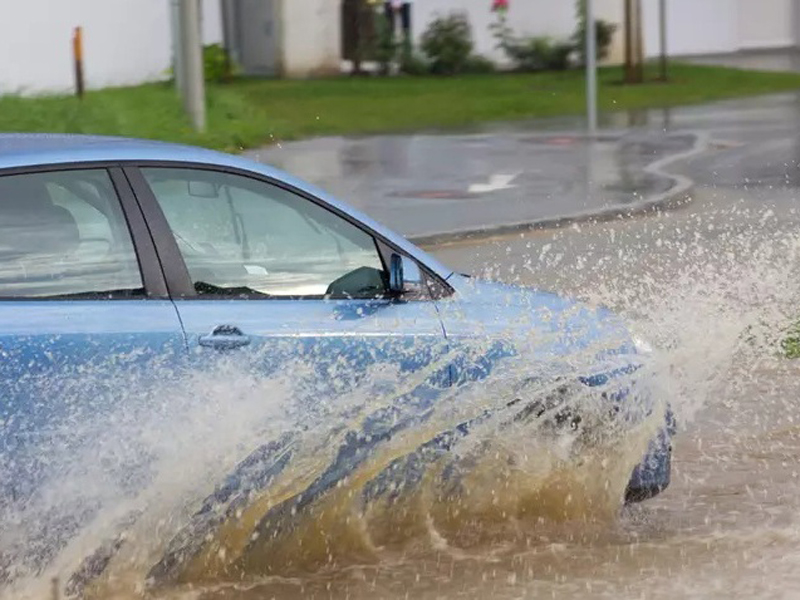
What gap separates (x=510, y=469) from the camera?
6.61m

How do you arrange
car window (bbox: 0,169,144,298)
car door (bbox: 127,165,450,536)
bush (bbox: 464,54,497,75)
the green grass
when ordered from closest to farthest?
car window (bbox: 0,169,144,298) → car door (bbox: 127,165,450,536) → the green grass → bush (bbox: 464,54,497,75)

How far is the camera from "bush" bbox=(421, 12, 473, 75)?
4034 centimetres

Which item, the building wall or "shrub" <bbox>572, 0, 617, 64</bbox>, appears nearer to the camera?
"shrub" <bbox>572, 0, 617, 64</bbox>

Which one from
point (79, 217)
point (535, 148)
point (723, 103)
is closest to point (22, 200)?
point (79, 217)

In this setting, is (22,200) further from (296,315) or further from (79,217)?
(296,315)

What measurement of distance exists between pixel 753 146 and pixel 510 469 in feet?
59.7

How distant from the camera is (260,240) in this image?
6461 mm

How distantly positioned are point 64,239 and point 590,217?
11622mm

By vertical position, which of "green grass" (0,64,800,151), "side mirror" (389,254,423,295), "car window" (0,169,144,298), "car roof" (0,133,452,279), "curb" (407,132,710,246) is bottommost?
"curb" (407,132,710,246)

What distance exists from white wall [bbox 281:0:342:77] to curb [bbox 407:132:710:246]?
66.8 feet

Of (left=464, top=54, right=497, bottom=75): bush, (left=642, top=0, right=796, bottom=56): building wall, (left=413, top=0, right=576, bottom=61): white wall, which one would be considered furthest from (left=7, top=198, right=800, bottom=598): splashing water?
(left=642, top=0, right=796, bottom=56): building wall

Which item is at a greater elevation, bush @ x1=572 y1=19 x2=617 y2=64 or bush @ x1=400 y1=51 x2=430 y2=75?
bush @ x1=572 y1=19 x2=617 y2=64

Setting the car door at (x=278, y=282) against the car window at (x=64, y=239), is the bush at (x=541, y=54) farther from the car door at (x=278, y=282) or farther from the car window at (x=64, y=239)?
the car window at (x=64, y=239)

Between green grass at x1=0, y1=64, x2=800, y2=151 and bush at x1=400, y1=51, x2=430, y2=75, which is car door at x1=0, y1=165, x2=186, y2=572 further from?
bush at x1=400, y1=51, x2=430, y2=75
